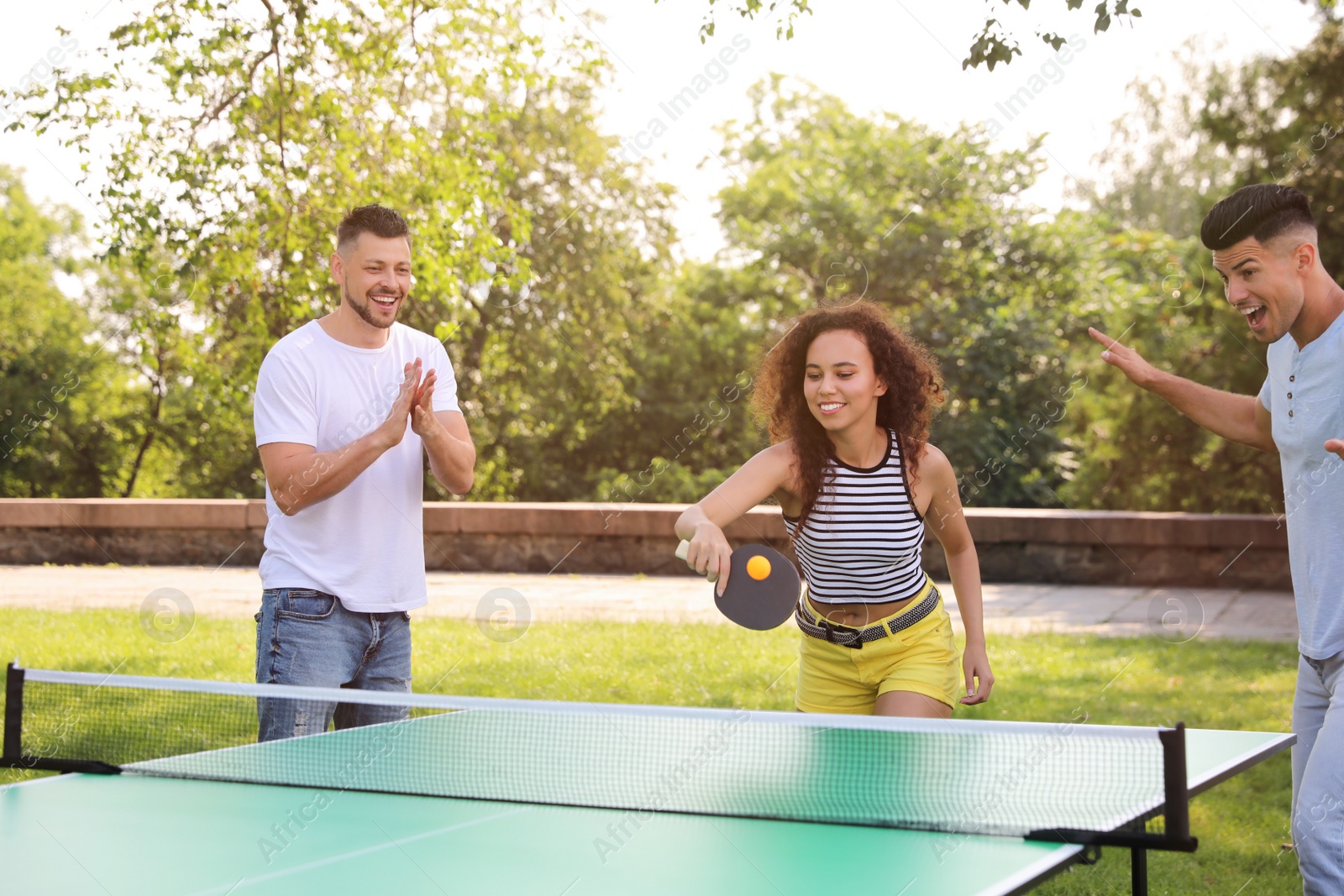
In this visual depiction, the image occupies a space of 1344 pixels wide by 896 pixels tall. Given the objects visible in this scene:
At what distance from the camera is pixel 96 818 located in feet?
9.75

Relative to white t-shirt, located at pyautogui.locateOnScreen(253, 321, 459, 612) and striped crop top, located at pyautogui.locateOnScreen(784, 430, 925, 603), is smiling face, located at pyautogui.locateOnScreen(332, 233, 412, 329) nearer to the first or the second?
white t-shirt, located at pyautogui.locateOnScreen(253, 321, 459, 612)

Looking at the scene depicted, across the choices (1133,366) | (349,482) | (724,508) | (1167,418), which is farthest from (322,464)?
(1167,418)

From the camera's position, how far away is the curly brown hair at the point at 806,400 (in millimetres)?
3748

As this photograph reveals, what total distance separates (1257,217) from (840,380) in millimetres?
1147

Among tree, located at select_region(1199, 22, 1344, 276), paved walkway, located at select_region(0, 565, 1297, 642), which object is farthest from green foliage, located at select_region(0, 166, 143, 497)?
tree, located at select_region(1199, 22, 1344, 276)

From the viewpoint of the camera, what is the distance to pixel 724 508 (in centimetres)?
337

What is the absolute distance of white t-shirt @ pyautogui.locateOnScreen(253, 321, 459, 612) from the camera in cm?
377

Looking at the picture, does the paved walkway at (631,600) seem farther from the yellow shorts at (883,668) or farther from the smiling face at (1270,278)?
the smiling face at (1270,278)

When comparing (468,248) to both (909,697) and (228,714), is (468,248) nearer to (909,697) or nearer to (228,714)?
(228,714)

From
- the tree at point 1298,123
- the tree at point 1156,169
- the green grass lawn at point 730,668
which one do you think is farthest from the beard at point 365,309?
the tree at point 1156,169

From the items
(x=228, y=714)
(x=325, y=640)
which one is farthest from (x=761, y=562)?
(x=228, y=714)

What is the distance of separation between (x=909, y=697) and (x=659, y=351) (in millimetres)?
15683

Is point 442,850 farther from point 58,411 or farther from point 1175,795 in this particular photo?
point 58,411

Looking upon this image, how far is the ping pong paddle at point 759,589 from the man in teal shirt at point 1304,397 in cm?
126
